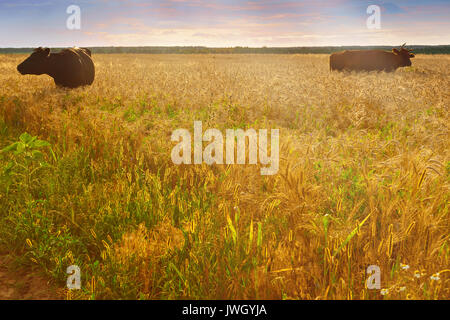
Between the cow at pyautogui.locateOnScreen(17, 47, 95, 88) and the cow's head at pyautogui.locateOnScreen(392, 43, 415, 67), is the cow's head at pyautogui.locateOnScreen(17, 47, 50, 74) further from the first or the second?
the cow's head at pyautogui.locateOnScreen(392, 43, 415, 67)

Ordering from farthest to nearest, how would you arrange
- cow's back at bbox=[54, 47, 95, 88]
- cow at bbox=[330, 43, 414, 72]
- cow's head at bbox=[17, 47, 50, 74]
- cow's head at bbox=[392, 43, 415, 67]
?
cow's head at bbox=[392, 43, 415, 67], cow at bbox=[330, 43, 414, 72], cow's back at bbox=[54, 47, 95, 88], cow's head at bbox=[17, 47, 50, 74]

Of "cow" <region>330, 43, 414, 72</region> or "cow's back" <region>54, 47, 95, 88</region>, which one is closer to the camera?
"cow's back" <region>54, 47, 95, 88</region>

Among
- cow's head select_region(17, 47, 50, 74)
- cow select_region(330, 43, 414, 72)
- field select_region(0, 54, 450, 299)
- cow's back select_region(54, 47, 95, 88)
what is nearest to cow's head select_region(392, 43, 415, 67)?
cow select_region(330, 43, 414, 72)

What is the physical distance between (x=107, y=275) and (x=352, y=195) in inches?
88.0

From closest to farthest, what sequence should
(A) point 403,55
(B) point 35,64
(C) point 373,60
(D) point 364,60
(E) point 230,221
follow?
(E) point 230,221
(B) point 35,64
(C) point 373,60
(D) point 364,60
(A) point 403,55

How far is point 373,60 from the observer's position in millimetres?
17859

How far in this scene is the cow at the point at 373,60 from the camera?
1777cm

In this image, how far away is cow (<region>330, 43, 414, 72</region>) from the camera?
17.8 meters

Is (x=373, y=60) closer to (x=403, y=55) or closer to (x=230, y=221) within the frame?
(x=403, y=55)

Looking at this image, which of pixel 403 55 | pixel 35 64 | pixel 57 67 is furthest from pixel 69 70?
pixel 403 55

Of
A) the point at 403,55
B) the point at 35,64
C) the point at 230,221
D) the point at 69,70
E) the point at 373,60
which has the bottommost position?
the point at 230,221

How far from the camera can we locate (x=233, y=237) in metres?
2.45
